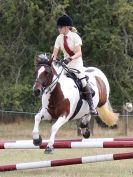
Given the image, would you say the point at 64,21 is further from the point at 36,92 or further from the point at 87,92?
the point at 36,92

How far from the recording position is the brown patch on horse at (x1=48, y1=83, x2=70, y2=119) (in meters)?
8.54

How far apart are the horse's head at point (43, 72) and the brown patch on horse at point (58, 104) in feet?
0.99

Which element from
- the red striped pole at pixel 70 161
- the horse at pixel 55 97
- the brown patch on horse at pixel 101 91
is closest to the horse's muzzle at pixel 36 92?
the horse at pixel 55 97

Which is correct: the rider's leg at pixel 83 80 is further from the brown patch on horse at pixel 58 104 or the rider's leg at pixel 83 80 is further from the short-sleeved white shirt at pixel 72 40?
the brown patch on horse at pixel 58 104

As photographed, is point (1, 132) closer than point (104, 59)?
Yes

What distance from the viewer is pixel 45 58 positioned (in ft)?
27.0

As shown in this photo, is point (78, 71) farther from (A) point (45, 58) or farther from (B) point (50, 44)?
(B) point (50, 44)

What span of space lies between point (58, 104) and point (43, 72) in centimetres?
66

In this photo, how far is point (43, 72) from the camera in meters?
8.12

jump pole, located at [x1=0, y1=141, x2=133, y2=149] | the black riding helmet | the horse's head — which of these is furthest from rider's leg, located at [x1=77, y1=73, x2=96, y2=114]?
jump pole, located at [x1=0, y1=141, x2=133, y2=149]

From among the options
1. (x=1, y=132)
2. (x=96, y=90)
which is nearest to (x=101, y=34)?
(x=1, y=132)

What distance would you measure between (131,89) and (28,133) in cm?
654

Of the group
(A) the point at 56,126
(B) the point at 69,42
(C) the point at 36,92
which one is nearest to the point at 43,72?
(C) the point at 36,92

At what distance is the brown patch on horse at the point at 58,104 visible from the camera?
336 inches
